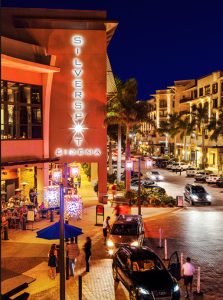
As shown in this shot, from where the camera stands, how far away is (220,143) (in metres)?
74.2

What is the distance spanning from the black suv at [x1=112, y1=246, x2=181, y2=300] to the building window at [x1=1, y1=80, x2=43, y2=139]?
14.5m

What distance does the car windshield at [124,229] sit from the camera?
20250mm

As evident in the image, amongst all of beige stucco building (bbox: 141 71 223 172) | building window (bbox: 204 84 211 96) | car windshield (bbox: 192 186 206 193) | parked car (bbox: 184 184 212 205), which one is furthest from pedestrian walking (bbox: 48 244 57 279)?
building window (bbox: 204 84 211 96)

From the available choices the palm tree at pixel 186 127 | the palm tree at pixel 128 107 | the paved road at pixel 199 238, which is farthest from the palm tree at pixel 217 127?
the paved road at pixel 199 238

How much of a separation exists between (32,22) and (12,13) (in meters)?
1.74

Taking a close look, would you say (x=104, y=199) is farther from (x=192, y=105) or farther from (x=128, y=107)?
(x=192, y=105)

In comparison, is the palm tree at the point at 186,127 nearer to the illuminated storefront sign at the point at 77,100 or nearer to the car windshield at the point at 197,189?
the car windshield at the point at 197,189

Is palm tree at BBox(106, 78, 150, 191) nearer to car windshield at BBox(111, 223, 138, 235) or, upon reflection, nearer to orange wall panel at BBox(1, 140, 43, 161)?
orange wall panel at BBox(1, 140, 43, 161)

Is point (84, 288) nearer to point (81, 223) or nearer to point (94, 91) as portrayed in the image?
point (81, 223)

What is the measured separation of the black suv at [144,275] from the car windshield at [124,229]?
399 centimetres

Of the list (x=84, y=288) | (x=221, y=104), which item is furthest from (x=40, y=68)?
(x=221, y=104)

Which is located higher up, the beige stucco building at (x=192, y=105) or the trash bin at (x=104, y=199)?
the beige stucco building at (x=192, y=105)

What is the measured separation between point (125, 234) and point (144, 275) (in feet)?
20.2

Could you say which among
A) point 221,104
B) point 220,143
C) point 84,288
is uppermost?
point 221,104
